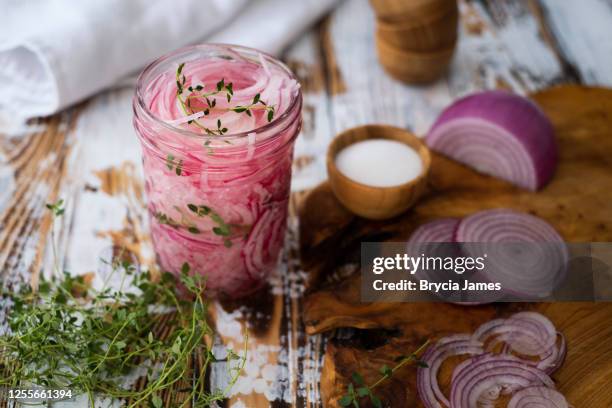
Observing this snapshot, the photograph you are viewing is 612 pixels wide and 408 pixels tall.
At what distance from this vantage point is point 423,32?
2047 mm

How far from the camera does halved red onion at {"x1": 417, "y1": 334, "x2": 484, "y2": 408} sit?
138cm

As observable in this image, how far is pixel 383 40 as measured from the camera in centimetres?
217

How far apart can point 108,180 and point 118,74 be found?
37 cm

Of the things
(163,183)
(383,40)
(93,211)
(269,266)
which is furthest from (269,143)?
(383,40)

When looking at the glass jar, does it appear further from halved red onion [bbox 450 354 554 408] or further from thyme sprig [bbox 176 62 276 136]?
halved red onion [bbox 450 354 554 408]

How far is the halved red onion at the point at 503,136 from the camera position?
5.83 ft

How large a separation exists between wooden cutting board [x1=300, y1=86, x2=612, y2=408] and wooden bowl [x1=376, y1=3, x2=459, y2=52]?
1.03ft

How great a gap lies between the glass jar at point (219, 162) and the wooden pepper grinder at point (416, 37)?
675mm

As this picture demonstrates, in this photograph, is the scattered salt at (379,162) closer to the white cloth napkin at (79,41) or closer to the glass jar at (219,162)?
the glass jar at (219,162)

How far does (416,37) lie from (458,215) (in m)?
0.59

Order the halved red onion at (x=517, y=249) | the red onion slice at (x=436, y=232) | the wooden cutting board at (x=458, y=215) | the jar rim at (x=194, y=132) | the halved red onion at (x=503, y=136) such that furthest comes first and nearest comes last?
the halved red onion at (x=503, y=136) < the red onion slice at (x=436, y=232) < the halved red onion at (x=517, y=249) < the wooden cutting board at (x=458, y=215) < the jar rim at (x=194, y=132)

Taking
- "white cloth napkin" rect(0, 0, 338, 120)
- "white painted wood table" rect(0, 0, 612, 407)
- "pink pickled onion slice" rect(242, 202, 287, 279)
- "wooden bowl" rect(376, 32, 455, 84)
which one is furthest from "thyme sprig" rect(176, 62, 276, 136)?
"wooden bowl" rect(376, 32, 455, 84)

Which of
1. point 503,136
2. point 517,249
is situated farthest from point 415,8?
point 517,249

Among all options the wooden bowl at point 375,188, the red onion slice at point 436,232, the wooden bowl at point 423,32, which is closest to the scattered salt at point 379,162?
the wooden bowl at point 375,188
